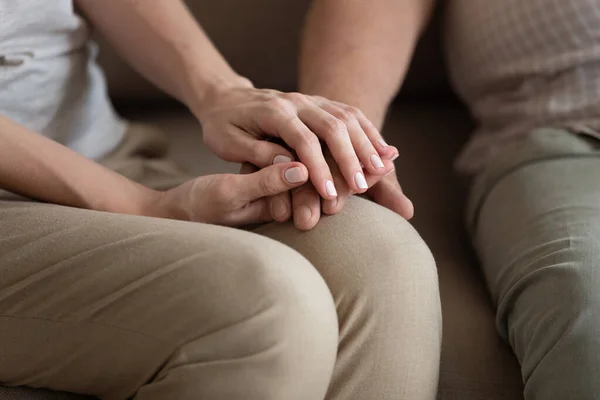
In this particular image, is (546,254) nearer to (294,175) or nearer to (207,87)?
(294,175)

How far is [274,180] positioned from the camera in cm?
68

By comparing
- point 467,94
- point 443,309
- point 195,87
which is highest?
point 195,87

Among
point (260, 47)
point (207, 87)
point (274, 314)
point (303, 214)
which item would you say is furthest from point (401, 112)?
point (274, 314)

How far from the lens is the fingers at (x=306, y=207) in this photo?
682 mm

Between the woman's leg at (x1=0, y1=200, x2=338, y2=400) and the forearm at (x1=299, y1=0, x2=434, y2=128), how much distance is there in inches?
12.8

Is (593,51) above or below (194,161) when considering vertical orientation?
above

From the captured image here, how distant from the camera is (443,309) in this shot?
0.79 m

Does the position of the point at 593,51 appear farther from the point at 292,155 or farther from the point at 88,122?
the point at 88,122

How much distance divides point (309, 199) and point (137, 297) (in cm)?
20

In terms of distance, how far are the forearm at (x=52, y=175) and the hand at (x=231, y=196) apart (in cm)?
5

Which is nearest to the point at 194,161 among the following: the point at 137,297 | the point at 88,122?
the point at 88,122

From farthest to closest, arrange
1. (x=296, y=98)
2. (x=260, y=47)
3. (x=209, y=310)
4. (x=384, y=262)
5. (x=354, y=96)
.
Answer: (x=260, y=47), (x=354, y=96), (x=296, y=98), (x=384, y=262), (x=209, y=310)

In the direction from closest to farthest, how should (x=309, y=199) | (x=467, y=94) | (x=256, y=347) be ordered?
(x=256, y=347) → (x=309, y=199) → (x=467, y=94)

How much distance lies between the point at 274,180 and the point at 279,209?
0.12 ft
